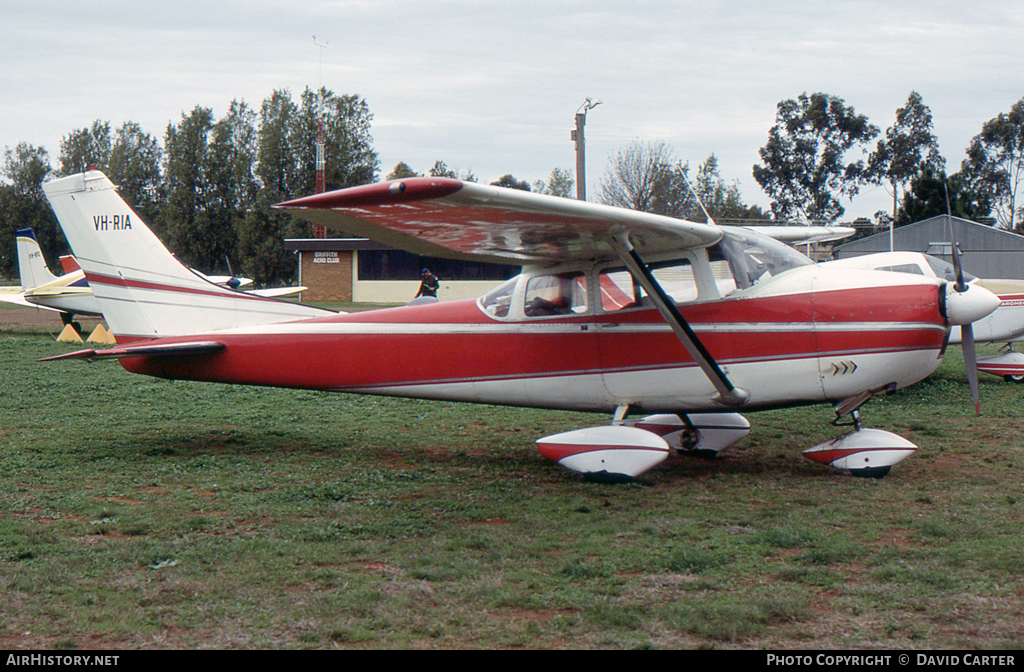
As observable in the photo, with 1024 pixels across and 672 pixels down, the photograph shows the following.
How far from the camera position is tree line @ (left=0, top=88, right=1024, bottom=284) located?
51.9m

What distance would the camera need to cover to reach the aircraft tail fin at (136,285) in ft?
27.2

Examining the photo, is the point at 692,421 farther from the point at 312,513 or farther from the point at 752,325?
the point at 312,513

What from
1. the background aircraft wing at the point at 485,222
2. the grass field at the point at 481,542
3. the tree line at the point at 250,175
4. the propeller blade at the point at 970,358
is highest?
the tree line at the point at 250,175

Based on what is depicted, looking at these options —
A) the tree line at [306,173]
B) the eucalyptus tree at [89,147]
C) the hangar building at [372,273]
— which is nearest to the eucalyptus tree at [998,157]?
the tree line at [306,173]

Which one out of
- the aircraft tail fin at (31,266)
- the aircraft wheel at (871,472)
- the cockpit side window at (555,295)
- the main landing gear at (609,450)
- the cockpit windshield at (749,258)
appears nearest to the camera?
the main landing gear at (609,450)

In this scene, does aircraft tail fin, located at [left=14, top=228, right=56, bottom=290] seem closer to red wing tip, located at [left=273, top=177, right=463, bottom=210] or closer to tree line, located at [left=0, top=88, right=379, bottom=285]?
red wing tip, located at [left=273, top=177, right=463, bottom=210]

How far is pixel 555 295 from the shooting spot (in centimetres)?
741

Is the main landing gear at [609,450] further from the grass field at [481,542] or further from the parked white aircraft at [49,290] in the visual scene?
the parked white aircraft at [49,290]

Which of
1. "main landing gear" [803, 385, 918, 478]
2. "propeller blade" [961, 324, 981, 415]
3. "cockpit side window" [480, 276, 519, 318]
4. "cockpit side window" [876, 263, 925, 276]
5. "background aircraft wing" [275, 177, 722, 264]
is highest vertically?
"background aircraft wing" [275, 177, 722, 264]

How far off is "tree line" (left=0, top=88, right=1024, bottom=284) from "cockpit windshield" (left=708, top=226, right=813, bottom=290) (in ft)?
114

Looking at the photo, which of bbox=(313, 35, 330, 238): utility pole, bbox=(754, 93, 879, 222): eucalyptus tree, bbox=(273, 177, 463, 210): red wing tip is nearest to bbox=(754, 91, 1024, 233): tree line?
bbox=(754, 93, 879, 222): eucalyptus tree

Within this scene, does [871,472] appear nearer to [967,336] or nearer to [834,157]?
[967,336]

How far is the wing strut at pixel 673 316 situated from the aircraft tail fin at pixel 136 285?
11.1 feet

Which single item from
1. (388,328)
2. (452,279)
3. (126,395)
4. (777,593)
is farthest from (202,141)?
(777,593)
